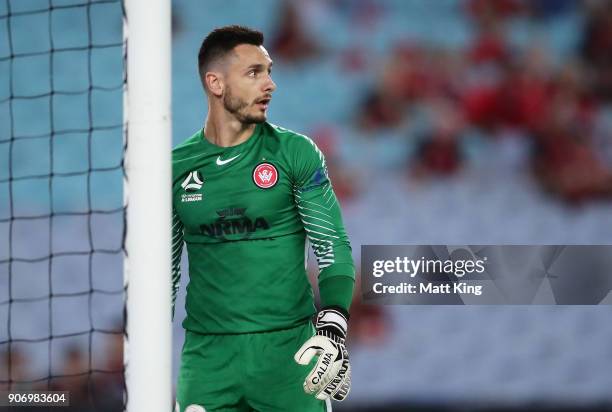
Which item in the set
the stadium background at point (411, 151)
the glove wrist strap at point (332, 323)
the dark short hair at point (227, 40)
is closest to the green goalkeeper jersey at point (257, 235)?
the glove wrist strap at point (332, 323)

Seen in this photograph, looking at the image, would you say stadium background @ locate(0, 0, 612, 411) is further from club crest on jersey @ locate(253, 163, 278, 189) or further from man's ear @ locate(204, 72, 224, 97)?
club crest on jersey @ locate(253, 163, 278, 189)

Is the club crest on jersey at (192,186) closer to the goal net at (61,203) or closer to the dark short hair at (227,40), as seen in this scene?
the dark short hair at (227,40)

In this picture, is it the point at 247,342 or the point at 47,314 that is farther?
the point at 47,314

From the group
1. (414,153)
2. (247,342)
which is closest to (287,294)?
(247,342)

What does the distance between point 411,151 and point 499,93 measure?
479 millimetres

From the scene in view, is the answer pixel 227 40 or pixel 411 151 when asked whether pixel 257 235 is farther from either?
pixel 411 151

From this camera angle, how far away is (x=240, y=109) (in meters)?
2.81

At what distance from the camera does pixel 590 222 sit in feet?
14.7

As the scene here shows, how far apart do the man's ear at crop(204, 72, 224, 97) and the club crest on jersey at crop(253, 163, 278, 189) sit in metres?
0.27

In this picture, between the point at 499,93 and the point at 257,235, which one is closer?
the point at 257,235

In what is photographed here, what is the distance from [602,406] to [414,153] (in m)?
1.44

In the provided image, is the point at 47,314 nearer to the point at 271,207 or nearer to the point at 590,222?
the point at 271,207

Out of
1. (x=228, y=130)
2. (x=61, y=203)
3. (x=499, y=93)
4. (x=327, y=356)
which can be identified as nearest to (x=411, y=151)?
(x=499, y=93)

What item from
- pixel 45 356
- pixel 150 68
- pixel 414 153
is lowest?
pixel 150 68
